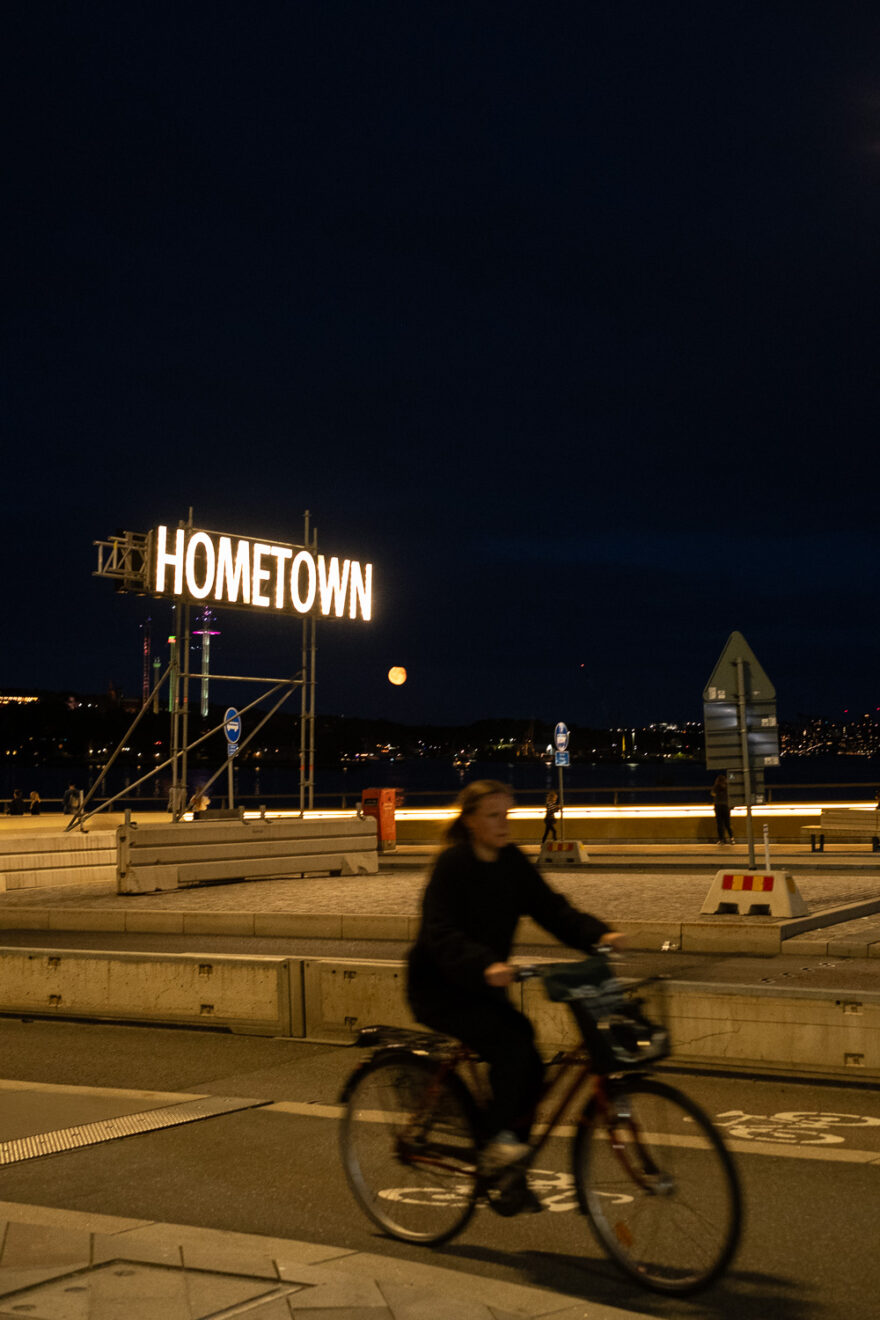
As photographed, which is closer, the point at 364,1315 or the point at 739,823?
the point at 364,1315

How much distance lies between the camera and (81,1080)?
Answer: 831 centimetres

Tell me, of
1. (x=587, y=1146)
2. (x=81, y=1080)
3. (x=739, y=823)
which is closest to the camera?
(x=587, y=1146)

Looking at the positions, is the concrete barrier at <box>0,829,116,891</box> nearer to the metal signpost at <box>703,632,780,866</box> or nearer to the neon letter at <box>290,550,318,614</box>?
the neon letter at <box>290,550,318,614</box>

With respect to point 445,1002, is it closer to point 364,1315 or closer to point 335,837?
point 364,1315

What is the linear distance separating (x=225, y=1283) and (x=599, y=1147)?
1.29 meters

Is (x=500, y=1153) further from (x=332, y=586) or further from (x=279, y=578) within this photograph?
(x=332, y=586)

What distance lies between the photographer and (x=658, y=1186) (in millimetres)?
4543

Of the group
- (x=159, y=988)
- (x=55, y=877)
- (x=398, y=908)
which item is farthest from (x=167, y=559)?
(x=159, y=988)

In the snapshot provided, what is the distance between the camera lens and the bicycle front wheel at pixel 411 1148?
503cm

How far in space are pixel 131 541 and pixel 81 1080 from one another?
57.8 ft

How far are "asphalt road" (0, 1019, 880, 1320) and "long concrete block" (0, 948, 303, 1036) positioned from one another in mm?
674

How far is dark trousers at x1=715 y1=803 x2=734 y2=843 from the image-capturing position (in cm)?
3191

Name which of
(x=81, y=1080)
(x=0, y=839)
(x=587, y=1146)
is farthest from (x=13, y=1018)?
(x=0, y=839)

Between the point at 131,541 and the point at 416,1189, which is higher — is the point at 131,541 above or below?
above
